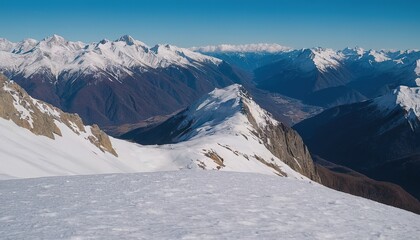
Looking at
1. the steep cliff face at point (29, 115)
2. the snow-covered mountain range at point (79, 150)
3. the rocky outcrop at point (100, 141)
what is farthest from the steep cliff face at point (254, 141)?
the steep cliff face at point (29, 115)

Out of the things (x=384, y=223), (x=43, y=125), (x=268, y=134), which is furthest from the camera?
(x=268, y=134)

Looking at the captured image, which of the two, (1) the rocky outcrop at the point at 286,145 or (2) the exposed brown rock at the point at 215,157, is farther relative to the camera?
(1) the rocky outcrop at the point at 286,145

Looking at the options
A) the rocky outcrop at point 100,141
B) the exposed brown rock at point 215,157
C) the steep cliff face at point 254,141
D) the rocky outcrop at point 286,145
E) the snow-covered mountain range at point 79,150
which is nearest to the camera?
the snow-covered mountain range at point 79,150

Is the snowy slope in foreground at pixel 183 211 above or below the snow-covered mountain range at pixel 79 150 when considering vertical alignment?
above

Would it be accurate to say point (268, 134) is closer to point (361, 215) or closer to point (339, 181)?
point (339, 181)

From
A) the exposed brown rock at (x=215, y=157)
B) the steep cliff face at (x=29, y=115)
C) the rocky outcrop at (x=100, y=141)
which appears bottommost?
the rocky outcrop at (x=100, y=141)

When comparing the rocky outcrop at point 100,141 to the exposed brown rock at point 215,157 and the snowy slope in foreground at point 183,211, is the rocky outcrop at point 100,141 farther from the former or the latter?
the snowy slope in foreground at point 183,211

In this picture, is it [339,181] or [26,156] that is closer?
[26,156]

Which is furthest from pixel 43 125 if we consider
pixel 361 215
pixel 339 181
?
pixel 339 181

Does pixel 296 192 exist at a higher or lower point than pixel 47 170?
higher
